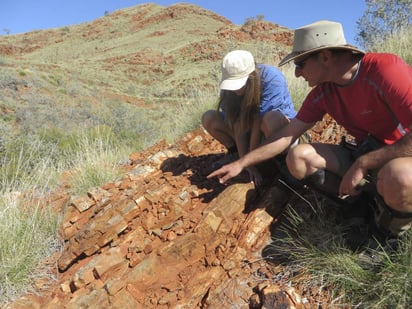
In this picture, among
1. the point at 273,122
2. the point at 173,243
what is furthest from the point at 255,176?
the point at 173,243

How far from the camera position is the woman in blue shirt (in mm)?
2986

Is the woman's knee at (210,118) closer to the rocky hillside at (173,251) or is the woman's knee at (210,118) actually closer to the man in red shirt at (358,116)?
the rocky hillside at (173,251)

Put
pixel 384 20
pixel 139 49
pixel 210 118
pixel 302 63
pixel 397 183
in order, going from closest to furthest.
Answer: pixel 397 183 < pixel 302 63 < pixel 210 118 < pixel 384 20 < pixel 139 49

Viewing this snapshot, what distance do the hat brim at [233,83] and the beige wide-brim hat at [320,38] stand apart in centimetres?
70

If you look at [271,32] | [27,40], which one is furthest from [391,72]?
[27,40]

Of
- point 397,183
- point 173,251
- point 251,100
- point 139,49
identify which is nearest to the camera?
point 397,183

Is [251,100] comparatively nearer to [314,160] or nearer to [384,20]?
[314,160]

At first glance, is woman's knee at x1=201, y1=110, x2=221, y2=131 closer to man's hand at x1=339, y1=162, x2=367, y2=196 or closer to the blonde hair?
the blonde hair

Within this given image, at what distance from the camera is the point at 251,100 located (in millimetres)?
3086

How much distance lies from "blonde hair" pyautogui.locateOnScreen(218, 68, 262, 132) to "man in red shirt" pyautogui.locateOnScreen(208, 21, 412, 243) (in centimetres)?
45

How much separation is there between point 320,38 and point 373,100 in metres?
0.47

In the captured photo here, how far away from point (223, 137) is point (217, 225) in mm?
1139

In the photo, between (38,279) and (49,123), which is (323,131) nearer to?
(38,279)

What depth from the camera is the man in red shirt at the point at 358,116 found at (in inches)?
78.8
